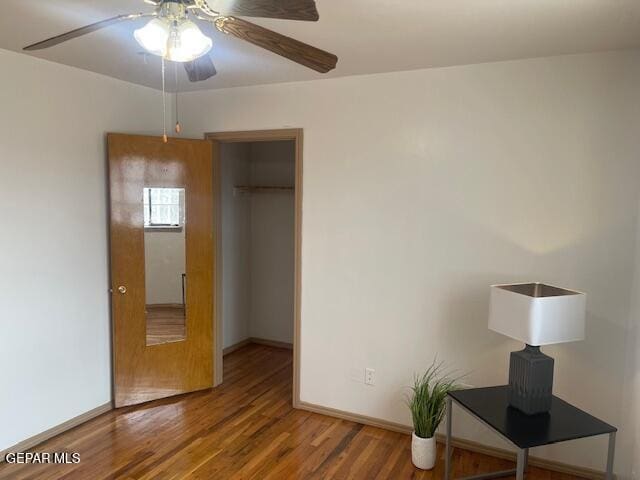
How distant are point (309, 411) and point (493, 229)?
6.36 feet

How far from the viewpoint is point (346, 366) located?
11.7 feet

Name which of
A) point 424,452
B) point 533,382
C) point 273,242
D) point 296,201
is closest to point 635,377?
point 533,382

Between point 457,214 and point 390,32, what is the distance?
123 cm

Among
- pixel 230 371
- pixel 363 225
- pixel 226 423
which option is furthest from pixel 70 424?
pixel 363 225

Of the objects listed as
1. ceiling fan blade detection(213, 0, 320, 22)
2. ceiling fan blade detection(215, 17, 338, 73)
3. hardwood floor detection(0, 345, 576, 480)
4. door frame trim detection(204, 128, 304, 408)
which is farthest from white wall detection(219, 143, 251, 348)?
ceiling fan blade detection(213, 0, 320, 22)

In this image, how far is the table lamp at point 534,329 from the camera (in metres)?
2.31

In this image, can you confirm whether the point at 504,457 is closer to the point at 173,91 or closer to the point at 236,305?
the point at 236,305

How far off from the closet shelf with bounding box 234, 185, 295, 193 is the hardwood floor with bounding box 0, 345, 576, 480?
2.07m

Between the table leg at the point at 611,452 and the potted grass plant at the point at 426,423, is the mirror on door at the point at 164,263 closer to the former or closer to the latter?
the potted grass plant at the point at 426,423

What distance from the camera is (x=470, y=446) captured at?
3.17 meters

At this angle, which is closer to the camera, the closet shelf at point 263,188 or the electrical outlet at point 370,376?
the electrical outlet at point 370,376

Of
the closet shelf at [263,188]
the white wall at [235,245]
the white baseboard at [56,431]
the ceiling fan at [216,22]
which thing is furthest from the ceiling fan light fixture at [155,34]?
the closet shelf at [263,188]

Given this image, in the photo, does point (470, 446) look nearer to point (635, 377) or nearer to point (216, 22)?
point (635, 377)

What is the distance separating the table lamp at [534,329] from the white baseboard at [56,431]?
2.86m
